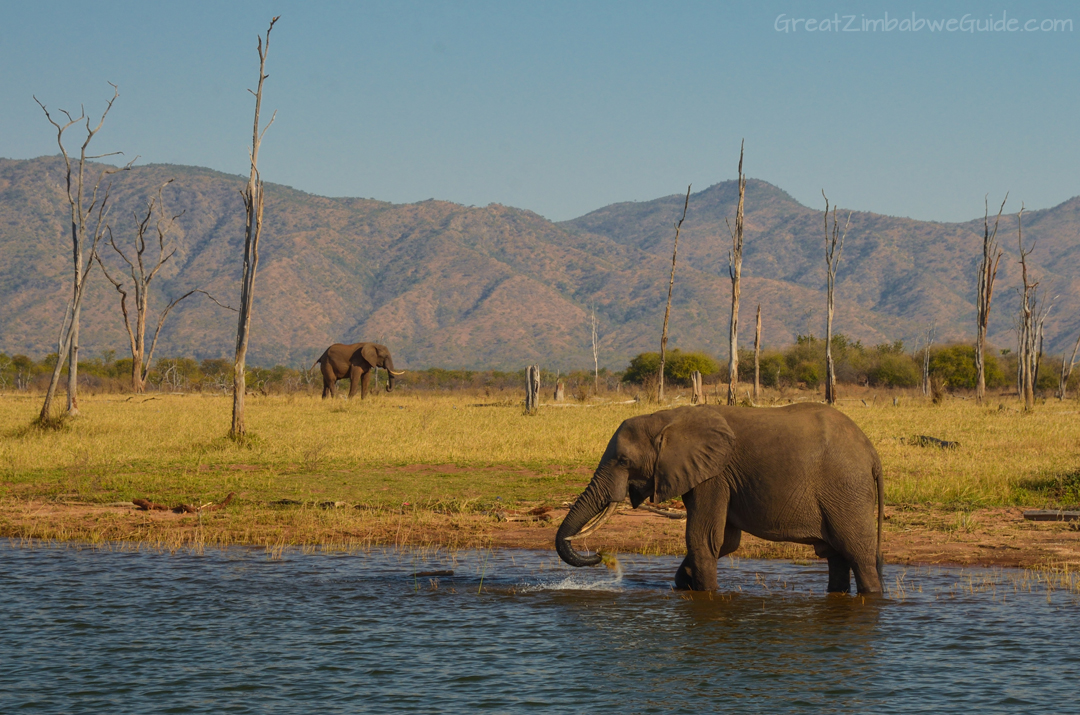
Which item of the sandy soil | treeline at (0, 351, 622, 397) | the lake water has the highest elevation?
treeline at (0, 351, 622, 397)

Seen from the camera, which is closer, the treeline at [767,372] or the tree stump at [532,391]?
the tree stump at [532,391]

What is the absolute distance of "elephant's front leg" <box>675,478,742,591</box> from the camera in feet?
29.7

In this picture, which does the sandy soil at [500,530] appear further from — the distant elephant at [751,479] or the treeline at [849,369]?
the treeline at [849,369]

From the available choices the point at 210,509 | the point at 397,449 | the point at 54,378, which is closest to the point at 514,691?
the point at 210,509

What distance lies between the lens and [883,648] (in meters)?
7.91

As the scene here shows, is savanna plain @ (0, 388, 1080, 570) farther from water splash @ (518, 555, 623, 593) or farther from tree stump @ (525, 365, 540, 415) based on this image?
tree stump @ (525, 365, 540, 415)

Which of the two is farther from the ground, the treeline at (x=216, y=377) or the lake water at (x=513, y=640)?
the treeline at (x=216, y=377)

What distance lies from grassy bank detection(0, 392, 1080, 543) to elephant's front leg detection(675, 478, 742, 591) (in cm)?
449

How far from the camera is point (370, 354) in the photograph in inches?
1740

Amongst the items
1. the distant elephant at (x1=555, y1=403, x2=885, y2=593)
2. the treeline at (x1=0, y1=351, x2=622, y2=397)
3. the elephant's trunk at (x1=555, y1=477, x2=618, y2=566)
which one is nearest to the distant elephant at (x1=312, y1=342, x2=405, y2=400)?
the treeline at (x1=0, y1=351, x2=622, y2=397)

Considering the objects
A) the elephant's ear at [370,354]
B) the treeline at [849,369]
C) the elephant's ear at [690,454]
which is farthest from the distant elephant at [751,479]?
the treeline at [849,369]

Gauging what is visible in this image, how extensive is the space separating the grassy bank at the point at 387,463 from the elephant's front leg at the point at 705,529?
4.49 m

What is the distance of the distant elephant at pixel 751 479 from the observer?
8.90 metres

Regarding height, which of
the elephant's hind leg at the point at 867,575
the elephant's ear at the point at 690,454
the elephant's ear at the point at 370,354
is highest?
the elephant's ear at the point at 370,354
